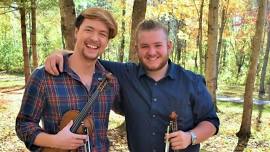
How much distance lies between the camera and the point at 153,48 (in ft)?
10.2

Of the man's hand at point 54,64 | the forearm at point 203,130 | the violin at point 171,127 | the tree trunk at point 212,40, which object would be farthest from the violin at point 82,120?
the tree trunk at point 212,40

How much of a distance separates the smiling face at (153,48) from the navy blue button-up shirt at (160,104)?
16 centimetres

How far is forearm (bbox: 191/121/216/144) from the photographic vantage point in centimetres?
314

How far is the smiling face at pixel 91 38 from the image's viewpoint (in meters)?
2.97

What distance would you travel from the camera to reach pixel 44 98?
2832 mm

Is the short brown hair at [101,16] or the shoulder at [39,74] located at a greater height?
the short brown hair at [101,16]

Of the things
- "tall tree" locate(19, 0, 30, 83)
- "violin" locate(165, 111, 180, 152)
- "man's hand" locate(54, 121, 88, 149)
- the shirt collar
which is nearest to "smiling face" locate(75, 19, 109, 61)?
the shirt collar

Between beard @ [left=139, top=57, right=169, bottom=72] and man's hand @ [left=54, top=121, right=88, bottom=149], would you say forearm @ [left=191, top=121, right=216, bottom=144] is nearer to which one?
beard @ [left=139, top=57, right=169, bottom=72]

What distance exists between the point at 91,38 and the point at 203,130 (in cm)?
119

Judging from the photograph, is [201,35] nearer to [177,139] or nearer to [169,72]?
[169,72]

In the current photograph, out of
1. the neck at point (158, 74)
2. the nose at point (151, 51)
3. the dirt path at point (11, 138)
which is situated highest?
the nose at point (151, 51)

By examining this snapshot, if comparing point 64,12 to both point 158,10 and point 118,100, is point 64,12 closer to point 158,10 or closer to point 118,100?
point 118,100

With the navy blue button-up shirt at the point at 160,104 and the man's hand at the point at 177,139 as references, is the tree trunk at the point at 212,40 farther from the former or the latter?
the man's hand at the point at 177,139

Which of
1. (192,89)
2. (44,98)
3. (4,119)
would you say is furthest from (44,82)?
(4,119)
